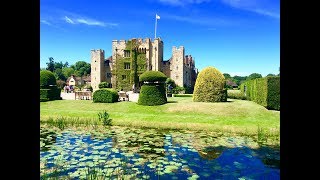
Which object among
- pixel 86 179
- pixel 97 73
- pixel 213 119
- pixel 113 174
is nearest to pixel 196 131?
pixel 213 119

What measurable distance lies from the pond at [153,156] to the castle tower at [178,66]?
40.4 meters

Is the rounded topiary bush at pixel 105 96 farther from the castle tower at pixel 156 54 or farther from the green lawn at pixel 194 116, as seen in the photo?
the castle tower at pixel 156 54

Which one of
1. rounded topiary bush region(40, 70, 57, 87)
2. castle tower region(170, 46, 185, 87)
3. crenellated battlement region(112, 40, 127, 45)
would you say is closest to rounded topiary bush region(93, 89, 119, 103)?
rounded topiary bush region(40, 70, 57, 87)

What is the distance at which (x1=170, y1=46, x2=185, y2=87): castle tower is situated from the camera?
54938 millimetres

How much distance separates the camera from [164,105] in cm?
2581

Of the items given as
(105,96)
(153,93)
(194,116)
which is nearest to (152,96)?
(153,93)

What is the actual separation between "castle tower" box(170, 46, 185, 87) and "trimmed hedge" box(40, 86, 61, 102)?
26798 mm

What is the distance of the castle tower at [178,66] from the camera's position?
54938 mm

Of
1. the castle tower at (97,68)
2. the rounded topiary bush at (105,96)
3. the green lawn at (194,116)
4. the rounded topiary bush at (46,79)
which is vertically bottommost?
the green lawn at (194,116)

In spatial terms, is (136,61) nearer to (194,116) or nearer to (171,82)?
(171,82)

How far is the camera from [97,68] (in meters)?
56.0

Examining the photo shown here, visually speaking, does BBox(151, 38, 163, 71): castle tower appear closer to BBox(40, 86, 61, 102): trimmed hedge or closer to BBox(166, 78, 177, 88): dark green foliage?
BBox(166, 78, 177, 88): dark green foliage

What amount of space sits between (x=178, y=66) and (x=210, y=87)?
27498 mm

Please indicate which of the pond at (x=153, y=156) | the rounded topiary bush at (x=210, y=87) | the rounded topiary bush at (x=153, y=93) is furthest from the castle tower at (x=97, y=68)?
the pond at (x=153, y=156)
